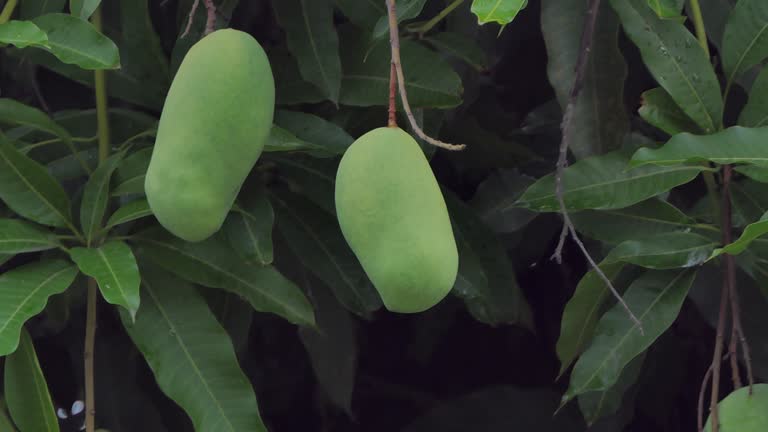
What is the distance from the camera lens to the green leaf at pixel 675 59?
110 centimetres

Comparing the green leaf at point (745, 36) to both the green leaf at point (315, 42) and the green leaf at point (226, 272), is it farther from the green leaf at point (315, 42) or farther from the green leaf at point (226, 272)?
the green leaf at point (226, 272)

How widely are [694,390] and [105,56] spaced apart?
1.09 metres

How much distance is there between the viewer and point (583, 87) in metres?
1.19

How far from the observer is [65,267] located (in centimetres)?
110

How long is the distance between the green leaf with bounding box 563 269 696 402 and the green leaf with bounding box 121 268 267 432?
1.13 ft

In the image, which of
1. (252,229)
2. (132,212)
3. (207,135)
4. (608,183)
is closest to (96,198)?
(132,212)

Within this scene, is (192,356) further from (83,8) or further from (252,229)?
(83,8)

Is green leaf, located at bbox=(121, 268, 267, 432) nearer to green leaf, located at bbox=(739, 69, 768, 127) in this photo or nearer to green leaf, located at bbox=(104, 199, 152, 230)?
green leaf, located at bbox=(104, 199, 152, 230)

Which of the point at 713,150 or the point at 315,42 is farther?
the point at 315,42

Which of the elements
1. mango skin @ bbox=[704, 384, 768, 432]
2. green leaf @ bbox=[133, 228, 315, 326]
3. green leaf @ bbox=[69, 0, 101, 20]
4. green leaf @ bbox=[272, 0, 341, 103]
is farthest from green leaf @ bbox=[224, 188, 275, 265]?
mango skin @ bbox=[704, 384, 768, 432]

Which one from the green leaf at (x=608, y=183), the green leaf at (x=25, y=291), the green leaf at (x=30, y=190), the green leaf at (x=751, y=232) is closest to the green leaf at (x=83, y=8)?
the green leaf at (x=30, y=190)

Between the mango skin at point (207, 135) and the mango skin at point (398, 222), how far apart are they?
0.27ft

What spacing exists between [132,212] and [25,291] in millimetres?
132

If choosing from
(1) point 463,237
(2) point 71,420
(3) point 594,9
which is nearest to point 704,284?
(1) point 463,237
